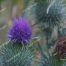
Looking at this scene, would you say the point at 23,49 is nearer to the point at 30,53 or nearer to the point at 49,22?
the point at 30,53

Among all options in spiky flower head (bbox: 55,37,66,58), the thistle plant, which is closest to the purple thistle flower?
the thistle plant

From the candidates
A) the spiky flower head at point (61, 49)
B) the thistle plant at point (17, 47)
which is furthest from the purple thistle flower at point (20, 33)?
the spiky flower head at point (61, 49)

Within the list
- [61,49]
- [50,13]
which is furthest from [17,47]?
[50,13]

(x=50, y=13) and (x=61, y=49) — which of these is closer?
(x=61, y=49)

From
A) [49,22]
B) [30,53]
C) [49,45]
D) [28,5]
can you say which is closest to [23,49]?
[30,53]

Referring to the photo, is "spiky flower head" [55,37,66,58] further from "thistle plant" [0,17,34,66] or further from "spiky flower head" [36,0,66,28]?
"spiky flower head" [36,0,66,28]

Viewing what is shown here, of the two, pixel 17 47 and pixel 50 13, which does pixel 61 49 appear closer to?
pixel 17 47
